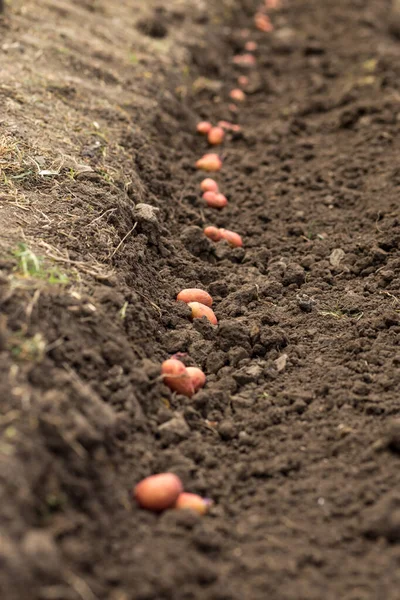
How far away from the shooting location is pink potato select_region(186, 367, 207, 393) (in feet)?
11.1

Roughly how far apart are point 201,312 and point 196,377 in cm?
54

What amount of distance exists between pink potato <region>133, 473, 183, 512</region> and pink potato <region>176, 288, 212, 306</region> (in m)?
1.40

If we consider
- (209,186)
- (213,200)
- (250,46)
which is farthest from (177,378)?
(250,46)

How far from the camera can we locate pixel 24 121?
4523 millimetres

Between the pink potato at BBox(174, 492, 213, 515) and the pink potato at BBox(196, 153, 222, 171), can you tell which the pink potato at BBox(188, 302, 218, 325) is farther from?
the pink potato at BBox(196, 153, 222, 171)

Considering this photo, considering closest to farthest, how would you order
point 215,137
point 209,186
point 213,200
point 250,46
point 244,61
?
point 213,200 < point 209,186 < point 215,137 < point 244,61 < point 250,46

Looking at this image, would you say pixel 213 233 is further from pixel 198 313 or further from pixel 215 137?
pixel 215 137

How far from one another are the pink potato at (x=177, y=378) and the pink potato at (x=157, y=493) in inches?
25.2

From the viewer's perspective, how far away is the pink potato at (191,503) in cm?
275

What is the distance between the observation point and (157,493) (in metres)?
2.70

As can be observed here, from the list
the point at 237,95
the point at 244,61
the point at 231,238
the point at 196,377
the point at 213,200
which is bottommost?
the point at 196,377

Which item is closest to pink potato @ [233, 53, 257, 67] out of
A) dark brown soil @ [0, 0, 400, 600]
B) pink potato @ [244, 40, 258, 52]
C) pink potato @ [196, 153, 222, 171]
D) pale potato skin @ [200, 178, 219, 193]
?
pink potato @ [244, 40, 258, 52]

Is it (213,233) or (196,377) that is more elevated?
(213,233)

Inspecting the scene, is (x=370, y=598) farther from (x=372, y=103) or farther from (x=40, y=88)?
(x=372, y=103)
